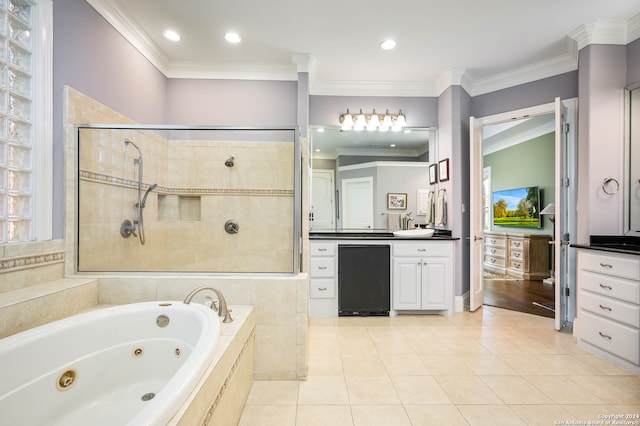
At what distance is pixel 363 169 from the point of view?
3.55 metres

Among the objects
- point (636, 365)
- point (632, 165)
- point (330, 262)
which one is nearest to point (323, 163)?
point (330, 262)

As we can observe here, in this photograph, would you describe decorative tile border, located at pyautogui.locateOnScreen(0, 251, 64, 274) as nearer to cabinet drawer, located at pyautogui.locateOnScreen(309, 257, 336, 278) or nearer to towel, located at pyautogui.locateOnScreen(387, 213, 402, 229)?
cabinet drawer, located at pyautogui.locateOnScreen(309, 257, 336, 278)

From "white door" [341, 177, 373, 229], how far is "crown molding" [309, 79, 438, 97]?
104 cm

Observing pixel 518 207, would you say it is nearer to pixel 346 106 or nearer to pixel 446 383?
pixel 346 106

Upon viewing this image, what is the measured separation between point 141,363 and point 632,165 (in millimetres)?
3767

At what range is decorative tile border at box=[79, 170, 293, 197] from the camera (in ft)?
6.61

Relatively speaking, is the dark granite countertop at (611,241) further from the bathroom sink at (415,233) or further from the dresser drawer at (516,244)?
the dresser drawer at (516,244)

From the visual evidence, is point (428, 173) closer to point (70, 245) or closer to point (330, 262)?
point (330, 262)

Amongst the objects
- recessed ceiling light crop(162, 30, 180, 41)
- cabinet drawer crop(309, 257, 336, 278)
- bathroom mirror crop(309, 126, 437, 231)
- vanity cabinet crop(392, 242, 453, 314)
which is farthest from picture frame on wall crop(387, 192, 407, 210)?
recessed ceiling light crop(162, 30, 180, 41)

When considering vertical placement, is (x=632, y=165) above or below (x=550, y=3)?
below

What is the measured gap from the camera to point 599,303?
7.23ft

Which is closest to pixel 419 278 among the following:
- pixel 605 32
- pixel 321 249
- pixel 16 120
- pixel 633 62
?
pixel 321 249

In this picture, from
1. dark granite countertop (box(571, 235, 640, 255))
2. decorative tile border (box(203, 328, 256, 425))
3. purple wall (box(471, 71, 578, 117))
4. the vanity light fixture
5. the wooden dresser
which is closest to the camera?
decorative tile border (box(203, 328, 256, 425))

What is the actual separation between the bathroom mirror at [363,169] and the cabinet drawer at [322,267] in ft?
1.76
